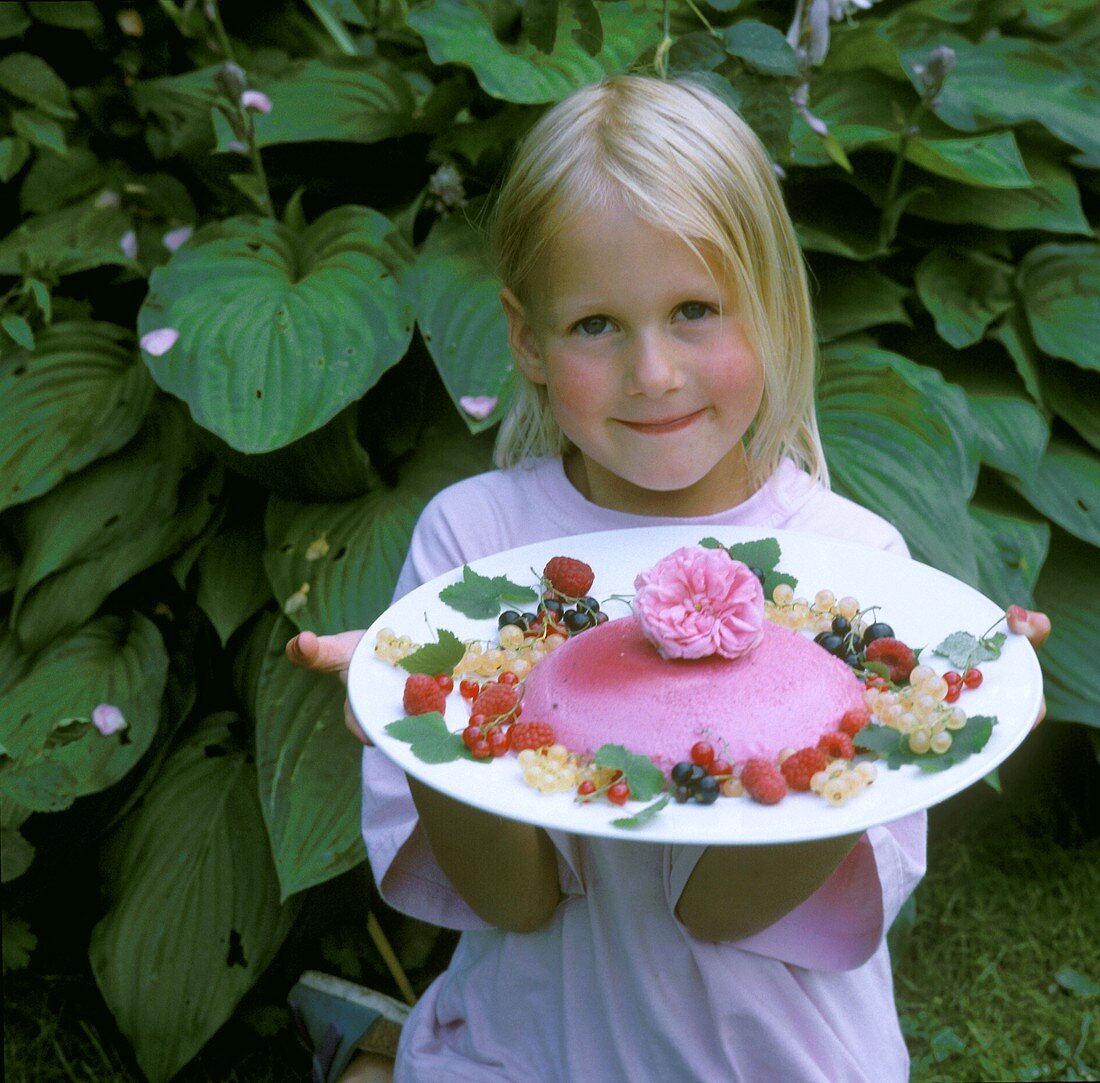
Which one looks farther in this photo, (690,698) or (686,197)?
(686,197)

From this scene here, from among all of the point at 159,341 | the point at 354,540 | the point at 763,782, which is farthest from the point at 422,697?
the point at 159,341

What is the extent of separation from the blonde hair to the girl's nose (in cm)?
12

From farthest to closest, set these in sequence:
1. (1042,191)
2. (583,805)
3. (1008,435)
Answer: (1042,191) → (1008,435) → (583,805)

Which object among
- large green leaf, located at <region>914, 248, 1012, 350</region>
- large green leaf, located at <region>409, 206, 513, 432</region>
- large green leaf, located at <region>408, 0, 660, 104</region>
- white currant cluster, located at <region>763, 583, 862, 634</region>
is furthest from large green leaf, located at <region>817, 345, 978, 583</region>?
white currant cluster, located at <region>763, 583, 862, 634</region>

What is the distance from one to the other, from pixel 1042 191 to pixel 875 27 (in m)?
0.54

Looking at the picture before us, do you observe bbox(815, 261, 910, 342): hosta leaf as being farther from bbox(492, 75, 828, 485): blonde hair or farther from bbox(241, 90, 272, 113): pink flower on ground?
bbox(241, 90, 272, 113): pink flower on ground

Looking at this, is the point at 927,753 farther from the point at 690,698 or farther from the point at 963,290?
the point at 963,290

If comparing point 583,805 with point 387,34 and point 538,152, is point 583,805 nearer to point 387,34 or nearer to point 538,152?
point 538,152

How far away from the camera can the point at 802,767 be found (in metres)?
1.06

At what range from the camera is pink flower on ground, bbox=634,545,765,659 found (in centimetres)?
119

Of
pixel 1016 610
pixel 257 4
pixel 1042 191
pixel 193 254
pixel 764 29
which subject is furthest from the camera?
pixel 257 4

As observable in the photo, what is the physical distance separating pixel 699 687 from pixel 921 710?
21 cm

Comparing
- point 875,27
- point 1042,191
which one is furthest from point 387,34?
point 1042,191

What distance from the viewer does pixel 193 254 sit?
2400 millimetres
